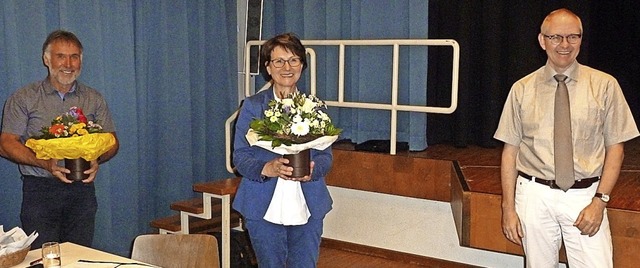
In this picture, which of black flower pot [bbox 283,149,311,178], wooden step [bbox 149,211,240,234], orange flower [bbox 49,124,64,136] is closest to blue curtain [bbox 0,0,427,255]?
wooden step [bbox 149,211,240,234]

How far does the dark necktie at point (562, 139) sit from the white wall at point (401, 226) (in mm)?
1731

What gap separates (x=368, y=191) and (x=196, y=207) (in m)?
1.19

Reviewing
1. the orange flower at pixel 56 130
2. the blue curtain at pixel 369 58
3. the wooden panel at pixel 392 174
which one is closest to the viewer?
the orange flower at pixel 56 130

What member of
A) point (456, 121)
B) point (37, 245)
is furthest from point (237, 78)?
point (37, 245)

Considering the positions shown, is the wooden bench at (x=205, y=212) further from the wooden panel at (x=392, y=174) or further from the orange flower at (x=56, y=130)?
the orange flower at (x=56, y=130)

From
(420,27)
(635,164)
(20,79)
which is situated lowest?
(635,164)

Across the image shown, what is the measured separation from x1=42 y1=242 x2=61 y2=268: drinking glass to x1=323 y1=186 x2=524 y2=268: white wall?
114 inches

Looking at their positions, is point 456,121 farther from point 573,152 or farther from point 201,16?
point 573,152

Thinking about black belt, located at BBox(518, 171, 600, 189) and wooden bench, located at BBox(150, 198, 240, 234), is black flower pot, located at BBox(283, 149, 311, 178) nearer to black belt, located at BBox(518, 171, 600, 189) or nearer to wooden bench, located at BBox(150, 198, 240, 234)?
black belt, located at BBox(518, 171, 600, 189)

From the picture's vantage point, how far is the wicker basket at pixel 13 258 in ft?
7.42

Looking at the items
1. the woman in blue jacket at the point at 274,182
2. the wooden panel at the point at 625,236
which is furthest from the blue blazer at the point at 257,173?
the wooden panel at the point at 625,236

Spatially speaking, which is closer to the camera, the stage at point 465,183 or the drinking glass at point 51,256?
the drinking glass at point 51,256

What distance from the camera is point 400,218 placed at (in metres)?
4.73

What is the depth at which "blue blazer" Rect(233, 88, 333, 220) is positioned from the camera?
2.73 metres
